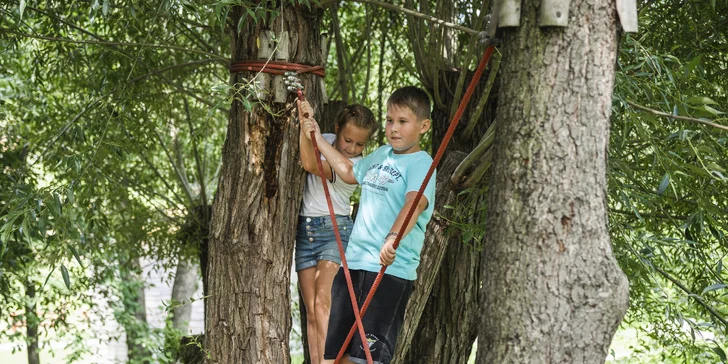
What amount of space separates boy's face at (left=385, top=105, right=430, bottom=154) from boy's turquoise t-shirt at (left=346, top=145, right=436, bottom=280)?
0.04m

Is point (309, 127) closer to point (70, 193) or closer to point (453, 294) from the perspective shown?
point (70, 193)

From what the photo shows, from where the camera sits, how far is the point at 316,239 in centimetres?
326

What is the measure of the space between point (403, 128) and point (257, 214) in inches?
24.5

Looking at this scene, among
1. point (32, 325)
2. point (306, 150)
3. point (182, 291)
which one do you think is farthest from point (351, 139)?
point (182, 291)

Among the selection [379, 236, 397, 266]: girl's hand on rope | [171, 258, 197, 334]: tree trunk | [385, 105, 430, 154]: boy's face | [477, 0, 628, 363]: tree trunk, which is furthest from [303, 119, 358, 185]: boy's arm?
[171, 258, 197, 334]: tree trunk

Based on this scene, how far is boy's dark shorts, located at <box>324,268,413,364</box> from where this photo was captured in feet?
9.22

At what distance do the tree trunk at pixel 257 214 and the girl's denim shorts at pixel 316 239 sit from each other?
10 centimetres

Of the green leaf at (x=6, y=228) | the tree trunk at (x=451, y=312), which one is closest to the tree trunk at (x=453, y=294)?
the tree trunk at (x=451, y=312)

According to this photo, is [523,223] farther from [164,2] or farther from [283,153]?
[164,2]

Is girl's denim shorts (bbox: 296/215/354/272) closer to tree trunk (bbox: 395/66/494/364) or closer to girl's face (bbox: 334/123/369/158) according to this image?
girl's face (bbox: 334/123/369/158)

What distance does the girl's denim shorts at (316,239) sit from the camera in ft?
10.7

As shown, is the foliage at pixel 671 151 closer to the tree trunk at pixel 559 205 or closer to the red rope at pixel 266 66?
the tree trunk at pixel 559 205

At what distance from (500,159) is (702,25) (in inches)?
85.7

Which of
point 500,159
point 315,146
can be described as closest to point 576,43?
point 500,159
